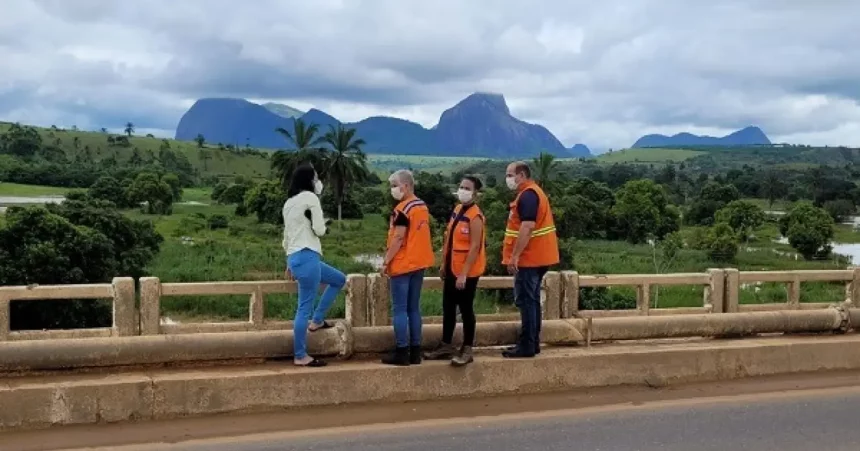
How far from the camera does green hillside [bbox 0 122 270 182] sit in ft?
453

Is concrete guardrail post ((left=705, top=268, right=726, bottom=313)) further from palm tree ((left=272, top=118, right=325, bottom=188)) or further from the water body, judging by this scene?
palm tree ((left=272, top=118, right=325, bottom=188))

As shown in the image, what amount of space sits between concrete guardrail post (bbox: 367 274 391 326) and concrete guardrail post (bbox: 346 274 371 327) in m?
0.04

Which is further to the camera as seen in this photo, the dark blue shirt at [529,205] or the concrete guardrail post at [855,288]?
the concrete guardrail post at [855,288]

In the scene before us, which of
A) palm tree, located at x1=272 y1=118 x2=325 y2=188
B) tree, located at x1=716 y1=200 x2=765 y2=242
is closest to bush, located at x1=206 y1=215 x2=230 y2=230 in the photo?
palm tree, located at x1=272 y1=118 x2=325 y2=188

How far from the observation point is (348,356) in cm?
690

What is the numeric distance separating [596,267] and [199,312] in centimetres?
2117

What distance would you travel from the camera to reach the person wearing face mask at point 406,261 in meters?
6.47

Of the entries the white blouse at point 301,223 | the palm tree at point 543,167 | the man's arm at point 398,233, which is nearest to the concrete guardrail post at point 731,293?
the man's arm at point 398,233

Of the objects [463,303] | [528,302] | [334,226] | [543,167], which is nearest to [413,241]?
[463,303]

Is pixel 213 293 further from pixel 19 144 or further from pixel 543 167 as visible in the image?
pixel 19 144

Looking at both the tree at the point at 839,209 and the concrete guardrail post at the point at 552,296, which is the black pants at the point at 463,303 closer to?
the concrete guardrail post at the point at 552,296

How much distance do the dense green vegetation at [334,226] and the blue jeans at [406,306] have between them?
197 cm

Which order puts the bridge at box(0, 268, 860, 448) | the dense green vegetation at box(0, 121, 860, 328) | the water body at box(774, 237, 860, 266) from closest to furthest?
the bridge at box(0, 268, 860, 448), the dense green vegetation at box(0, 121, 860, 328), the water body at box(774, 237, 860, 266)

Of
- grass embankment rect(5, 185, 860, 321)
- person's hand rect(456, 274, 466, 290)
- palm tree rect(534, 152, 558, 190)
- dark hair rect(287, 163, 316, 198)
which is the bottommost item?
grass embankment rect(5, 185, 860, 321)
